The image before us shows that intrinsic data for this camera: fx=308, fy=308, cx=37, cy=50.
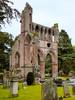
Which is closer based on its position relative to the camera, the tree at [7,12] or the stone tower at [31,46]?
the tree at [7,12]

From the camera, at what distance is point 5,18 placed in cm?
2020

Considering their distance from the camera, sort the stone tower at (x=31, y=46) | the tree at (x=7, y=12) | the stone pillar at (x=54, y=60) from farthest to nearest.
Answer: the stone pillar at (x=54, y=60) < the stone tower at (x=31, y=46) < the tree at (x=7, y=12)

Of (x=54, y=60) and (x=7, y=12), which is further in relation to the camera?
(x=54, y=60)

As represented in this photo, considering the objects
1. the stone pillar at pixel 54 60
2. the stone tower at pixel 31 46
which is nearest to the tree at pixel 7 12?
the stone tower at pixel 31 46

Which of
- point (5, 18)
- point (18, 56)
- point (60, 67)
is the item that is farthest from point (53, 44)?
point (5, 18)

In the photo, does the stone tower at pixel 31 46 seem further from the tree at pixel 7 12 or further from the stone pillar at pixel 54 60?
the tree at pixel 7 12

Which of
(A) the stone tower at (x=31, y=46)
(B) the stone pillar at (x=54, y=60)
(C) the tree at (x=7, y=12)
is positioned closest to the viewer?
(C) the tree at (x=7, y=12)

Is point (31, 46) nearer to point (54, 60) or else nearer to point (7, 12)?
point (54, 60)

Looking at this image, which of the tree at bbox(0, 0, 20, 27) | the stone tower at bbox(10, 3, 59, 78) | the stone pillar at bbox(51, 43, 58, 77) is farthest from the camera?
the stone pillar at bbox(51, 43, 58, 77)

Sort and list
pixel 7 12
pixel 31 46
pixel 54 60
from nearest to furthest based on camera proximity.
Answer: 1. pixel 7 12
2. pixel 31 46
3. pixel 54 60

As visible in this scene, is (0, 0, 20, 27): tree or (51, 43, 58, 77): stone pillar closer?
(0, 0, 20, 27): tree

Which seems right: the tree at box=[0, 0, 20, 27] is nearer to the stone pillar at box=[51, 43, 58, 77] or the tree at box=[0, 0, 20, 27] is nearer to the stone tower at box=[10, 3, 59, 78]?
the stone tower at box=[10, 3, 59, 78]

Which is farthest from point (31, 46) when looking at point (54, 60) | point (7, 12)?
point (7, 12)

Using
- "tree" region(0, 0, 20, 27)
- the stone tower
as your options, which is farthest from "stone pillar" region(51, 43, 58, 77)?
"tree" region(0, 0, 20, 27)
